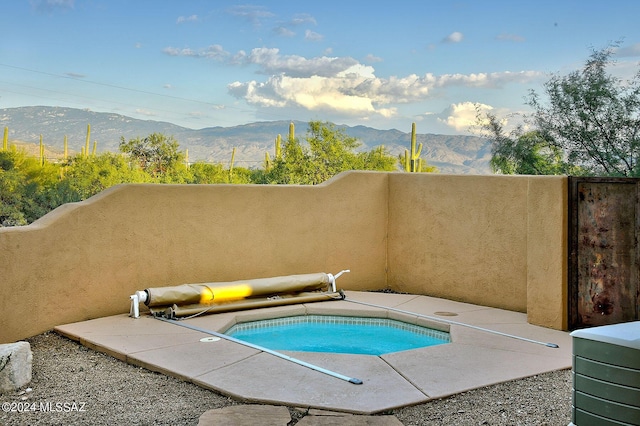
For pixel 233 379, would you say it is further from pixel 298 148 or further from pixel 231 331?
pixel 298 148

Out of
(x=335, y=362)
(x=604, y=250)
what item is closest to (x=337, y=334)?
(x=335, y=362)

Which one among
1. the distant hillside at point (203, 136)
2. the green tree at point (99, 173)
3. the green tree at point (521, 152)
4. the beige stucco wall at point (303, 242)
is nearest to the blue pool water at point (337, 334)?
the beige stucco wall at point (303, 242)

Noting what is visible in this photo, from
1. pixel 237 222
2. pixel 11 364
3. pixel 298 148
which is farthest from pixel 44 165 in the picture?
pixel 11 364

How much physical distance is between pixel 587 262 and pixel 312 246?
3.47m

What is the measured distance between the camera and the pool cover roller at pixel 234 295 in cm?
693

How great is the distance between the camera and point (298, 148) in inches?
1126

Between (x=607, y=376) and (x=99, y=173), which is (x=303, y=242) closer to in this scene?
(x=607, y=376)

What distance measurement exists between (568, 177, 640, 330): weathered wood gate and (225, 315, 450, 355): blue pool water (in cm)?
142

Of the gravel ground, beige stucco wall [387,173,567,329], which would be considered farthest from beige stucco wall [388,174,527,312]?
the gravel ground

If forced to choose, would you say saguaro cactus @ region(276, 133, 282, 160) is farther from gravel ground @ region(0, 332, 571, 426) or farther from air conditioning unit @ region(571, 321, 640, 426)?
air conditioning unit @ region(571, 321, 640, 426)

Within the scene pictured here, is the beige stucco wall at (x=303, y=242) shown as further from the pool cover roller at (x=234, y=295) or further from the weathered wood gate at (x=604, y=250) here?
the pool cover roller at (x=234, y=295)

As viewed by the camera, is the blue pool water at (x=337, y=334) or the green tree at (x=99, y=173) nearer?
the blue pool water at (x=337, y=334)

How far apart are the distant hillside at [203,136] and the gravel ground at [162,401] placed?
55.0 m

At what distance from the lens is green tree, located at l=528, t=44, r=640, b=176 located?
14969 mm
